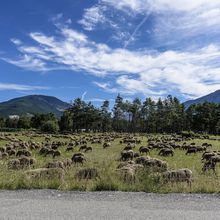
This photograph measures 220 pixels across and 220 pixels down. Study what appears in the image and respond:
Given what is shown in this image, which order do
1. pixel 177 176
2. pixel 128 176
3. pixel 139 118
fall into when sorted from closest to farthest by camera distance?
1. pixel 128 176
2. pixel 177 176
3. pixel 139 118

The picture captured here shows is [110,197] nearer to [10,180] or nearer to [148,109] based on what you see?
[10,180]

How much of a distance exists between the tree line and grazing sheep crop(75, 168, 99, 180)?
107385mm

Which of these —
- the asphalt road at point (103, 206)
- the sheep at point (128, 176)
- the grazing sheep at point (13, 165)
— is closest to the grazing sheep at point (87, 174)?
the sheep at point (128, 176)

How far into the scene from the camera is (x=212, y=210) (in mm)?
9688


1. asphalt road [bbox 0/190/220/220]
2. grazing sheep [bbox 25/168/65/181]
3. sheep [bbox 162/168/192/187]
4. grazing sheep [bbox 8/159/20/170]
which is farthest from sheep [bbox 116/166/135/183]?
grazing sheep [bbox 8/159/20/170]

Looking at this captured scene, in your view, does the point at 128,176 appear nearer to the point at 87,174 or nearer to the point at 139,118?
the point at 87,174

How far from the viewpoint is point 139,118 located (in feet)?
502

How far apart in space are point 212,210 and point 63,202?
13.7 ft

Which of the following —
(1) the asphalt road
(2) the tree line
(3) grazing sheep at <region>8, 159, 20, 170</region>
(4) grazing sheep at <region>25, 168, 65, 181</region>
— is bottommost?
(1) the asphalt road

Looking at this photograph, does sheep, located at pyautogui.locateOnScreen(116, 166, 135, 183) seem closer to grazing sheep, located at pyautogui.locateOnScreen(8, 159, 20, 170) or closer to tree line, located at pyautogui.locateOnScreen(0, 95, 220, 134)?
grazing sheep, located at pyautogui.locateOnScreen(8, 159, 20, 170)

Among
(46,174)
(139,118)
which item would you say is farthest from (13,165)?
(139,118)

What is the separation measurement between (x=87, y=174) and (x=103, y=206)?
654 centimetres

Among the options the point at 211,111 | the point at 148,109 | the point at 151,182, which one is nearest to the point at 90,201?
the point at 151,182

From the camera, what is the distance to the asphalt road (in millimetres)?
8867
